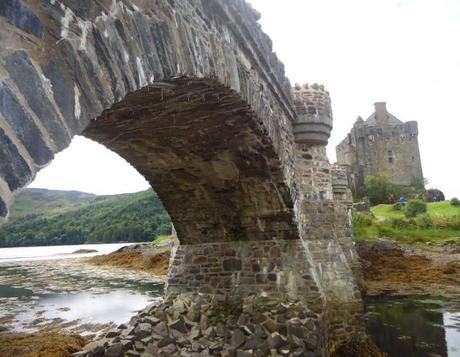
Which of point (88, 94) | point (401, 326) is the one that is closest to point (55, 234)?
point (401, 326)

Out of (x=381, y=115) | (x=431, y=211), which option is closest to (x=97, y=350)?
(x=431, y=211)

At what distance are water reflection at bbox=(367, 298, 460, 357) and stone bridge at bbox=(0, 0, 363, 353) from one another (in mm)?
1905

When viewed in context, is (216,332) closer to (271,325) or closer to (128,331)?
(271,325)

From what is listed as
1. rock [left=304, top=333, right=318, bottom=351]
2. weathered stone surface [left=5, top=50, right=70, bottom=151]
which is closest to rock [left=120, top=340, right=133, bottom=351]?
rock [left=304, top=333, right=318, bottom=351]

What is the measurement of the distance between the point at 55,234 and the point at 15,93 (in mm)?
89049

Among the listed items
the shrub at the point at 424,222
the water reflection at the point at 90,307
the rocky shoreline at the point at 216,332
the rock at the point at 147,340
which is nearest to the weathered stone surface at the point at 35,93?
the rocky shoreline at the point at 216,332

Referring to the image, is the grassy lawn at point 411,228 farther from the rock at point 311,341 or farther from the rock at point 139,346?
the rock at point 139,346

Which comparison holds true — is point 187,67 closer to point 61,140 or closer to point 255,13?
point 61,140

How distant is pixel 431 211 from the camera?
27.2 metres

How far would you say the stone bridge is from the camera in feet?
6.01

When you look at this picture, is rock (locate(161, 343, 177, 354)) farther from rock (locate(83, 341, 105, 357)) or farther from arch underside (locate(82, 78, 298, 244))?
arch underside (locate(82, 78, 298, 244))

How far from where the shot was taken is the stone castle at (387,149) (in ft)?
138

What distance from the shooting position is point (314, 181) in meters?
8.39

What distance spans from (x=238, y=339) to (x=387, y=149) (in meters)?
39.9
